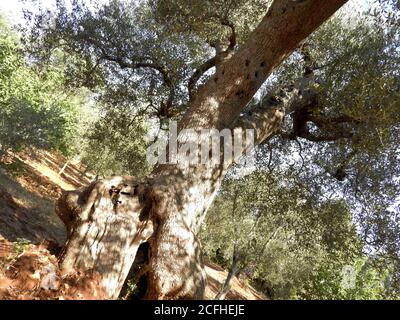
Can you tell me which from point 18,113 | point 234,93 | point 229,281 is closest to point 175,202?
point 234,93

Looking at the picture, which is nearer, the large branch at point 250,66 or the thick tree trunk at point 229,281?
the large branch at point 250,66

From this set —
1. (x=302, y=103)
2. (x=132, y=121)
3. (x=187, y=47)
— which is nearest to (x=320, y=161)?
(x=302, y=103)

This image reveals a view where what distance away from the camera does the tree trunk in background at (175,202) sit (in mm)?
5672

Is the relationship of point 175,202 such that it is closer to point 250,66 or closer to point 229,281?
point 250,66

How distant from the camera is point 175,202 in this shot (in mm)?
6488

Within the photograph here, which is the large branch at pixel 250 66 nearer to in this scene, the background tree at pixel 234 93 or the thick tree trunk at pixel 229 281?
the background tree at pixel 234 93

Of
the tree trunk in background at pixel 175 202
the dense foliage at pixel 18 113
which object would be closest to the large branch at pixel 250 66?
the tree trunk in background at pixel 175 202

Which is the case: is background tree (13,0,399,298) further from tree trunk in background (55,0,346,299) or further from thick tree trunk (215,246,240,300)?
thick tree trunk (215,246,240,300)

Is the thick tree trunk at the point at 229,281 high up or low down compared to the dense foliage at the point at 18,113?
down

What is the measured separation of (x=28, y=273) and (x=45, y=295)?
16.7 inches

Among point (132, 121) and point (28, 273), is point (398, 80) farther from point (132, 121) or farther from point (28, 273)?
point (132, 121)

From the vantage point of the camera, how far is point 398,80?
30.1 feet

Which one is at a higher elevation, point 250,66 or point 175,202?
point 250,66

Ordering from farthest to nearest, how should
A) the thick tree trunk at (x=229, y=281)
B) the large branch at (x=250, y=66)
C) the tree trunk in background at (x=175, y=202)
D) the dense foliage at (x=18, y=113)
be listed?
the dense foliage at (x=18, y=113) < the thick tree trunk at (x=229, y=281) < the large branch at (x=250, y=66) < the tree trunk in background at (x=175, y=202)
